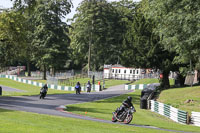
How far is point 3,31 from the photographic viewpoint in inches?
1439

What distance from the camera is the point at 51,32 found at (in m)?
74.6

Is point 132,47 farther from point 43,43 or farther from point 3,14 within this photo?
point 43,43

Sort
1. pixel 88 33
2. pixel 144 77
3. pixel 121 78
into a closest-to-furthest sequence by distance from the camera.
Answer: pixel 144 77, pixel 121 78, pixel 88 33

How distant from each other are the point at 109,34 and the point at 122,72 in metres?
12.7

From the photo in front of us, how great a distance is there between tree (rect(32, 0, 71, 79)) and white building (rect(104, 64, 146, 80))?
33.4ft

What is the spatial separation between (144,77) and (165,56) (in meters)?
23.4

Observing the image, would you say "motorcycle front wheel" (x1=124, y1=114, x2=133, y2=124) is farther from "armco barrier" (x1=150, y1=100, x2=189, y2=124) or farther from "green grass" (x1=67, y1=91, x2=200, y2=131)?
"armco barrier" (x1=150, y1=100, x2=189, y2=124)

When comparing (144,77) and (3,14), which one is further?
(144,77)

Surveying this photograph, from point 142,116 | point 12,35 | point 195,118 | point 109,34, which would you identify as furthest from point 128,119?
point 109,34

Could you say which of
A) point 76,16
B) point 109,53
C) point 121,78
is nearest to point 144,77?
point 121,78

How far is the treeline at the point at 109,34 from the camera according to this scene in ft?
95.9

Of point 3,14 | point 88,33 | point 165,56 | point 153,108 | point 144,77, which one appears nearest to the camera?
point 153,108

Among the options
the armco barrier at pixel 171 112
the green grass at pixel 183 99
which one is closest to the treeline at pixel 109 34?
the green grass at pixel 183 99

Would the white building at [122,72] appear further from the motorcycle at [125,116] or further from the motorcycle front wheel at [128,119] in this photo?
the motorcycle front wheel at [128,119]
